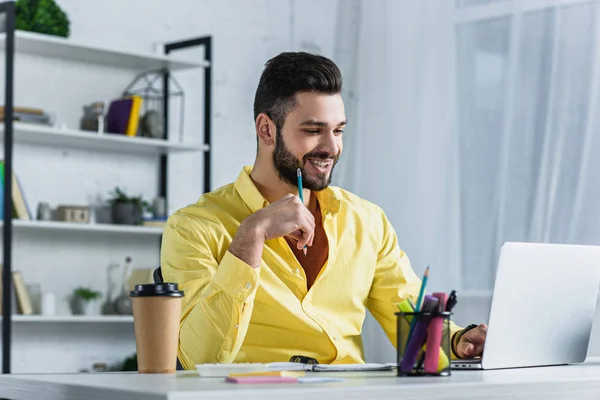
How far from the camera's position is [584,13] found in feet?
11.9

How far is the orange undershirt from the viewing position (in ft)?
6.72

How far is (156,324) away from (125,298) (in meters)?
2.74

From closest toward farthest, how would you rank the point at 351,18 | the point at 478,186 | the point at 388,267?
1. the point at 388,267
2. the point at 478,186
3. the point at 351,18

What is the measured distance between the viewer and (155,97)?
4.34 metres

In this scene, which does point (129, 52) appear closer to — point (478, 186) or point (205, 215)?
point (478, 186)

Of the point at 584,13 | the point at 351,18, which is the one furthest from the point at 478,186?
the point at 351,18

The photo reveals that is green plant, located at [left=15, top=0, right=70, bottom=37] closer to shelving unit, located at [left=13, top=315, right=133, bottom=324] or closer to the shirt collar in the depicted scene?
shelving unit, located at [left=13, top=315, right=133, bottom=324]

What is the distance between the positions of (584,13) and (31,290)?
2493 millimetres

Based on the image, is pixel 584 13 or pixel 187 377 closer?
pixel 187 377

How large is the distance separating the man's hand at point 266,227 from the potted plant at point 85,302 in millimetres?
2429

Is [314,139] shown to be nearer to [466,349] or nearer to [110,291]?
[466,349]

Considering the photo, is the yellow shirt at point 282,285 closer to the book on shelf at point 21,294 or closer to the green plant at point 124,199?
the book on shelf at point 21,294

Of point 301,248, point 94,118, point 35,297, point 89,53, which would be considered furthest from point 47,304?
point 301,248

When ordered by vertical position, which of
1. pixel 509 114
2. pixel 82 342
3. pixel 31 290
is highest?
pixel 509 114
